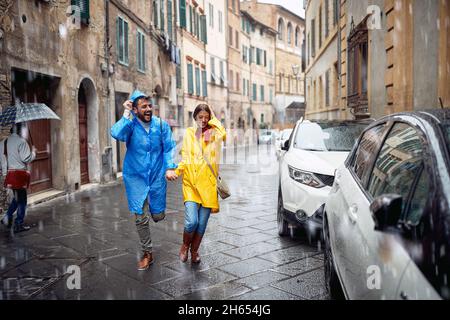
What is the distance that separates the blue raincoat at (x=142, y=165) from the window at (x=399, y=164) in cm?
235

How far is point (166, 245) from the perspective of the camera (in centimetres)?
590

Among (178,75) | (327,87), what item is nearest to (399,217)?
(327,87)

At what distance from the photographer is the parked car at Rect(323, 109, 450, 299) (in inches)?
71.4

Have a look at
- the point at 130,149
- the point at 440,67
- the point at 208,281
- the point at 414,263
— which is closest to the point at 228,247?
the point at 208,281

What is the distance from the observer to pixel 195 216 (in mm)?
4793

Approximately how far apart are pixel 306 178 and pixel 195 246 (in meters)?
1.50

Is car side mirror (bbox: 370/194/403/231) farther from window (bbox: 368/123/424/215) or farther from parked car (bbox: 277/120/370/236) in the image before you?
parked car (bbox: 277/120/370/236)

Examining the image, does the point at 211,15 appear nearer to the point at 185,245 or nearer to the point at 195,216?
the point at 185,245

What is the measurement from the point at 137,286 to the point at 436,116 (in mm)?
2832

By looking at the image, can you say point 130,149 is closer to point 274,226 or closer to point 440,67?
point 274,226

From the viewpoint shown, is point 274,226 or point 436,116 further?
point 274,226

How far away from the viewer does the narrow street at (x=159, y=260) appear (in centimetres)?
418

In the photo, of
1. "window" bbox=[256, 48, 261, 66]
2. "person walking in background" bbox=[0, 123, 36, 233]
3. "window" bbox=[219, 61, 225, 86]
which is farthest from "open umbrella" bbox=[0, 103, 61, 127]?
"window" bbox=[256, 48, 261, 66]
